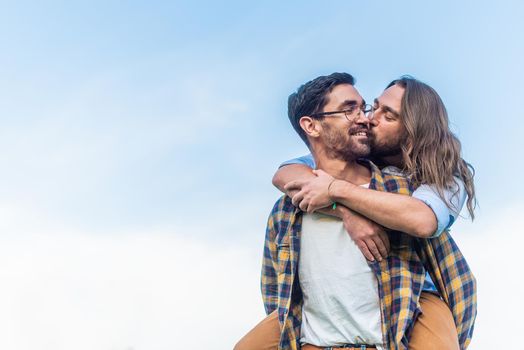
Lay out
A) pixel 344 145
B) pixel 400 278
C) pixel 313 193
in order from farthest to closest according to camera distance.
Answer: pixel 344 145 < pixel 313 193 < pixel 400 278

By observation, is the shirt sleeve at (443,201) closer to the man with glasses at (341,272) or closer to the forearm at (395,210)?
the forearm at (395,210)

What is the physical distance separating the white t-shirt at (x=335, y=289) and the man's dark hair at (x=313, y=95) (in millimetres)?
964

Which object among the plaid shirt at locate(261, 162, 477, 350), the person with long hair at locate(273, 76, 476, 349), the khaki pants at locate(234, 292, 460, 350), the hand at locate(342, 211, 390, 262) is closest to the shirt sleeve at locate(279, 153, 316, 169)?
the person with long hair at locate(273, 76, 476, 349)

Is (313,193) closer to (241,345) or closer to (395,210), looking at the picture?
(395,210)

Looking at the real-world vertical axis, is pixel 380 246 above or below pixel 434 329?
above

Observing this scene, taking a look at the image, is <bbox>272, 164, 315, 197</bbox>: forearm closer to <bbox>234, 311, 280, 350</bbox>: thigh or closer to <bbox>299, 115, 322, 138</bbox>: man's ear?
<bbox>299, 115, 322, 138</bbox>: man's ear

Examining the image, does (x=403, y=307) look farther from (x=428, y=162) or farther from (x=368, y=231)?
(x=428, y=162)

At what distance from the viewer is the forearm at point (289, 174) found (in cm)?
467

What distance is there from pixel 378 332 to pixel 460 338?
671 mm

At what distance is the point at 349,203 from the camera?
4281mm

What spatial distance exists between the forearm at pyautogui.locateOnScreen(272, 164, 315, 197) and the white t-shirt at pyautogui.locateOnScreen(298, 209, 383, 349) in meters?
0.30

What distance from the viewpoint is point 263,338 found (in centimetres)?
455

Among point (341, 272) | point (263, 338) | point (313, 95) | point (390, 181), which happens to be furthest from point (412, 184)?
point (263, 338)

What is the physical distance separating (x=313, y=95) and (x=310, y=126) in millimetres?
239
